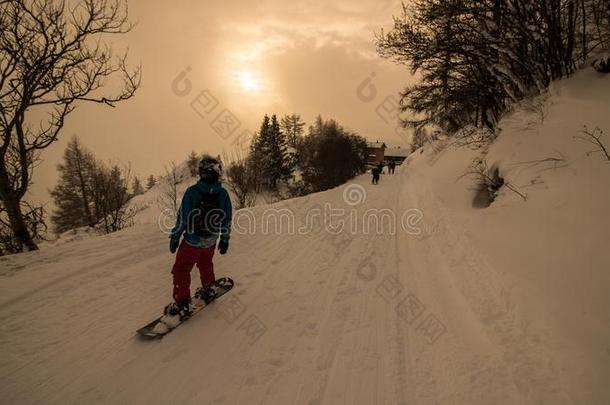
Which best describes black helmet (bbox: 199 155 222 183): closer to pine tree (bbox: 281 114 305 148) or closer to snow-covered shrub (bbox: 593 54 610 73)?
snow-covered shrub (bbox: 593 54 610 73)

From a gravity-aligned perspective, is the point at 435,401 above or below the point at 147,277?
below

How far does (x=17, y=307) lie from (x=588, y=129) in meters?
9.34

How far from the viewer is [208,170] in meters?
3.92

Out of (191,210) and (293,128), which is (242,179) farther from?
(293,128)

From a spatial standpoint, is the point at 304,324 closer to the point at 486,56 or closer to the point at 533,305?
the point at 533,305

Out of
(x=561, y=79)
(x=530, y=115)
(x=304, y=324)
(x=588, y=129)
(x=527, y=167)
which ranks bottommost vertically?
(x=304, y=324)

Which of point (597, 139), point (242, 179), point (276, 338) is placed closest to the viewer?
point (276, 338)

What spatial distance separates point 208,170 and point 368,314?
2963mm

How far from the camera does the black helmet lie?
12.8ft

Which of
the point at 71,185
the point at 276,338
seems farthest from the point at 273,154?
the point at 276,338

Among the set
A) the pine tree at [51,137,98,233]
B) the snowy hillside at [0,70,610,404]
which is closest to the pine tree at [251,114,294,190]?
the pine tree at [51,137,98,233]

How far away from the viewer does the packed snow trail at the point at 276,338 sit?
259 cm

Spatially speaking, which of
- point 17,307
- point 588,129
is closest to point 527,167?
point 588,129

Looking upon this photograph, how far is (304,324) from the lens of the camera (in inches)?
145
